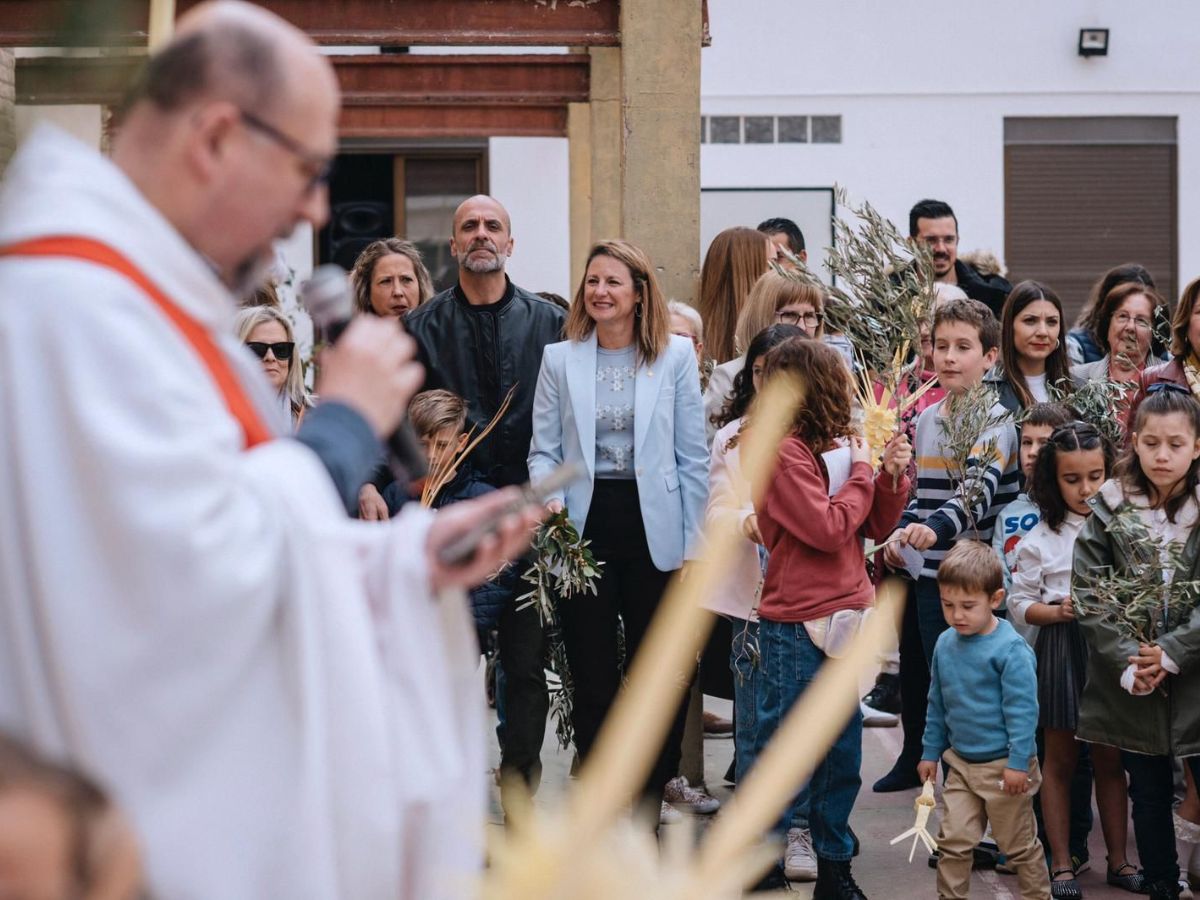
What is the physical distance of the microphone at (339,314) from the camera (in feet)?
7.89

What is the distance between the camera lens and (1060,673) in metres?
6.27

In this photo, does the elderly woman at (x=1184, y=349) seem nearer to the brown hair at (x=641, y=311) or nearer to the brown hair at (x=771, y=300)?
the brown hair at (x=771, y=300)

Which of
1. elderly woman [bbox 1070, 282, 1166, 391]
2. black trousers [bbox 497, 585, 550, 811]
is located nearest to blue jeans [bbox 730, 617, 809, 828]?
black trousers [bbox 497, 585, 550, 811]

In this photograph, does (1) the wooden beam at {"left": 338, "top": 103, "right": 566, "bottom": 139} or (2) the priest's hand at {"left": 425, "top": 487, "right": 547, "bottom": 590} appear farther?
(1) the wooden beam at {"left": 338, "top": 103, "right": 566, "bottom": 139}

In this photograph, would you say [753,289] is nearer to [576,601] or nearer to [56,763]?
[576,601]

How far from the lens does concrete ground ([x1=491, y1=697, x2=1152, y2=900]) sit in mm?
6136

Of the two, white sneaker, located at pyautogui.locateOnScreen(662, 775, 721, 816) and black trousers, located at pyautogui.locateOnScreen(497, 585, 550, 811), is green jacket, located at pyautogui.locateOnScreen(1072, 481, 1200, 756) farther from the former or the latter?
black trousers, located at pyautogui.locateOnScreen(497, 585, 550, 811)

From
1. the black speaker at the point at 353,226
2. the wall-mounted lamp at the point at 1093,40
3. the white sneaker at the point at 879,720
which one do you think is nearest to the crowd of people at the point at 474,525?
the white sneaker at the point at 879,720

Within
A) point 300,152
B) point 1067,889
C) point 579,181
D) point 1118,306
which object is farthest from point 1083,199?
point 300,152

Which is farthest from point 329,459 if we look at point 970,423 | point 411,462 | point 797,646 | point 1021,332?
point 1021,332

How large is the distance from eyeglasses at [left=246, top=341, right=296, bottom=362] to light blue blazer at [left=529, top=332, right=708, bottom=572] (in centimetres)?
95

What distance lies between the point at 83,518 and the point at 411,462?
652mm

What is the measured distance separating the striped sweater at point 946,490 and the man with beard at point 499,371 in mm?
1594

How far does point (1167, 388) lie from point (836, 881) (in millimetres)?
2122
